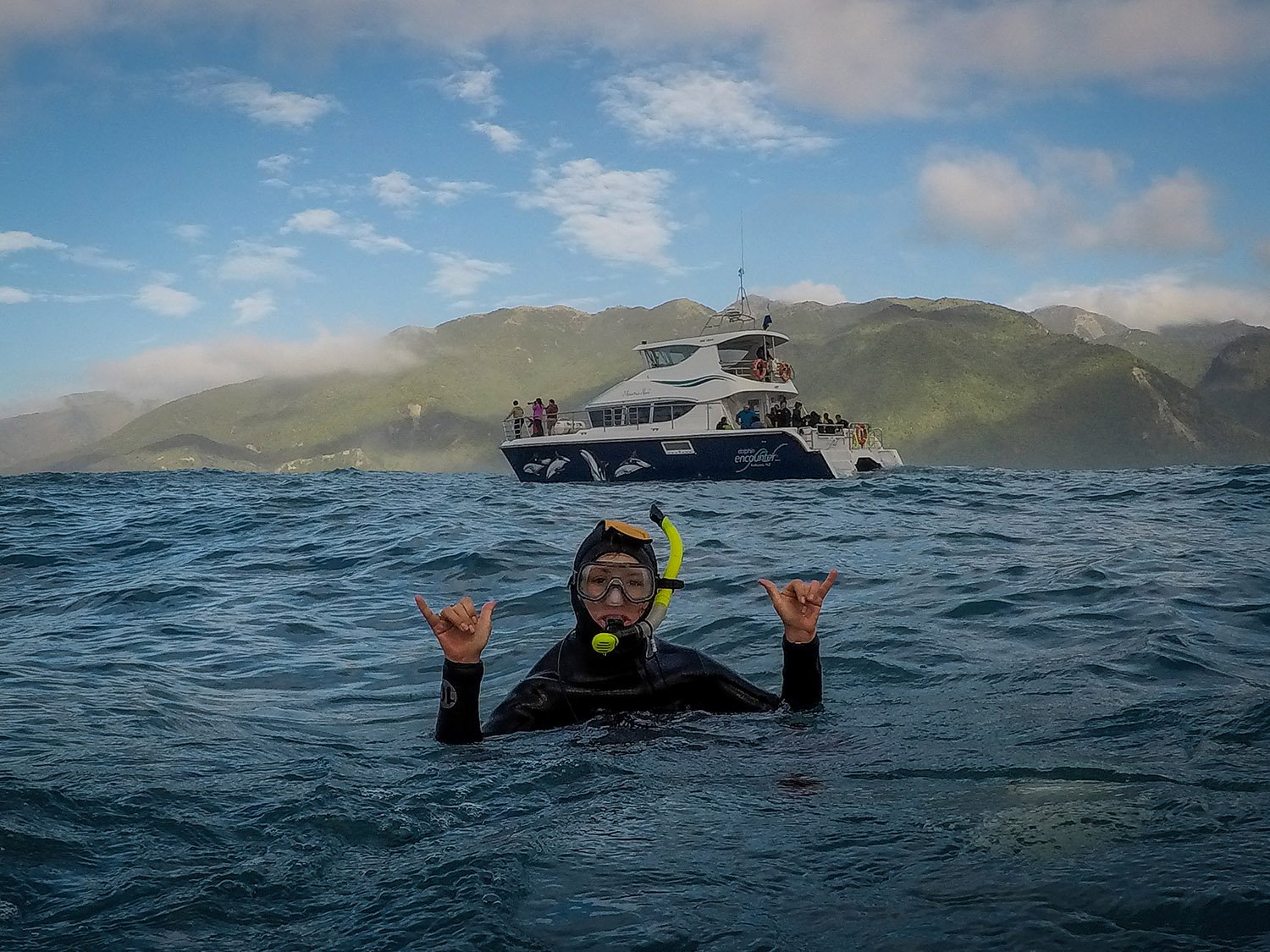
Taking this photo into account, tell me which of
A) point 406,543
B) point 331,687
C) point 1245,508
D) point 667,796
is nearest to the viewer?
point 667,796

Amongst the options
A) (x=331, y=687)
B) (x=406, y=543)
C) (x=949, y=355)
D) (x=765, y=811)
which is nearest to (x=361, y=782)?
(x=765, y=811)

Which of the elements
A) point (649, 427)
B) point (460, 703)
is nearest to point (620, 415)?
point (649, 427)

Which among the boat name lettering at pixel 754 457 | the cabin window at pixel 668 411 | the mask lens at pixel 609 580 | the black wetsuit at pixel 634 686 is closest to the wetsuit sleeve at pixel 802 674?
the black wetsuit at pixel 634 686

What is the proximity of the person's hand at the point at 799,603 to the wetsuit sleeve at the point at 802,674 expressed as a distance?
4.0 inches

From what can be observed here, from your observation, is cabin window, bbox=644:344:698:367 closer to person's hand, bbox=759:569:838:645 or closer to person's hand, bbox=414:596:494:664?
person's hand, bbox=759:569:838:645

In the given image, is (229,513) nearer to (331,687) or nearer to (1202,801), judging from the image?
(331,687)

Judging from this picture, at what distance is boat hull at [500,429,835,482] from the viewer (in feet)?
90.9

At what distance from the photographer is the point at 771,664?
22.0 feet

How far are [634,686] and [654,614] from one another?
40 cm

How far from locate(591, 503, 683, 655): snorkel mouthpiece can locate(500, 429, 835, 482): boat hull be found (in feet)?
75.9

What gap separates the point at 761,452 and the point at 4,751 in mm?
24283

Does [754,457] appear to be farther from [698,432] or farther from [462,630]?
[462,630]

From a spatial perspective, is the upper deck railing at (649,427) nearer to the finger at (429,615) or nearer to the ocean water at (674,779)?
the ocean water at (674,779)

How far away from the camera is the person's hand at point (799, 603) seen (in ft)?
13.8
